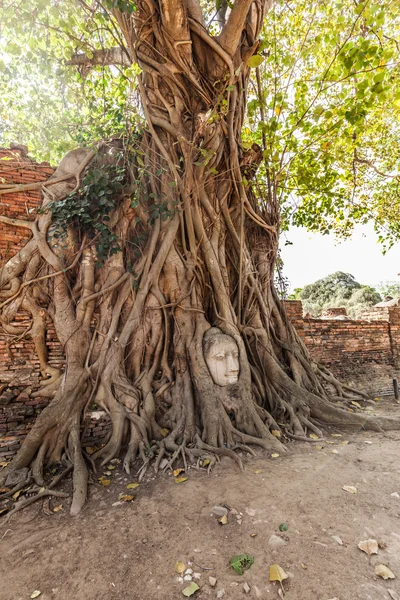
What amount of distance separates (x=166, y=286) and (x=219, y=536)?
2.66 metres

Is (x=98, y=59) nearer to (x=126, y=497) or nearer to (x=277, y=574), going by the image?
(x=126, y=497)

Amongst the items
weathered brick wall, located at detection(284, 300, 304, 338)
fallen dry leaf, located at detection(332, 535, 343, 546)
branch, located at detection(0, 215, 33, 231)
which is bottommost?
fallen dry leaf, located at detection(332, 535, 343, 546)

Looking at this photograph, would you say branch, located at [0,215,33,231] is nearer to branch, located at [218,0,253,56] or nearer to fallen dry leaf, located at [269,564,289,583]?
branch, located at [218,0,253,56]

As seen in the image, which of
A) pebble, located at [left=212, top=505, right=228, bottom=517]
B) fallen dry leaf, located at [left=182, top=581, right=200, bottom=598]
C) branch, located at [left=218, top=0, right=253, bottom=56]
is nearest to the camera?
fallen dry leaf, located at [left=182, top=581, right=200, bottom=598]

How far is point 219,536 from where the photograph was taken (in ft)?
6.54

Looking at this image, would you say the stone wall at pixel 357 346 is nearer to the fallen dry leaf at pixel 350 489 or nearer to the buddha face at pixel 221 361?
the buddha face at pixel 221 361

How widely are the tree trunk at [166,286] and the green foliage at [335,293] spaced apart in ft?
58.8

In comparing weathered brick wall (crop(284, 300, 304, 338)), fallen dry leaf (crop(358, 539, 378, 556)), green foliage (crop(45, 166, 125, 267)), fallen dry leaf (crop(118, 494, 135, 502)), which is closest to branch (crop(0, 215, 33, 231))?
green foliage (crop(45, 166, 125, 267))

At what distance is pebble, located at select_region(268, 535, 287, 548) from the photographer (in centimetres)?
187

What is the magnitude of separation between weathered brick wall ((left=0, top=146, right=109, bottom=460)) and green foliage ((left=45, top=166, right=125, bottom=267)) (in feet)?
1.71

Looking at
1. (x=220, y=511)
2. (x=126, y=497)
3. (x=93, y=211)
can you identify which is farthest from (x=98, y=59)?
(x=220, y=511)

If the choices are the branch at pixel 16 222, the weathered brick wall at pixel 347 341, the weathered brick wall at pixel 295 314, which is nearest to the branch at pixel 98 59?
the branch at pixel 16 222

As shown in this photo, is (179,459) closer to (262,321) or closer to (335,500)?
(335,500)

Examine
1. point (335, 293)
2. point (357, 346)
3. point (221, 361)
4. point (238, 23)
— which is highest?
point (238, 23)
